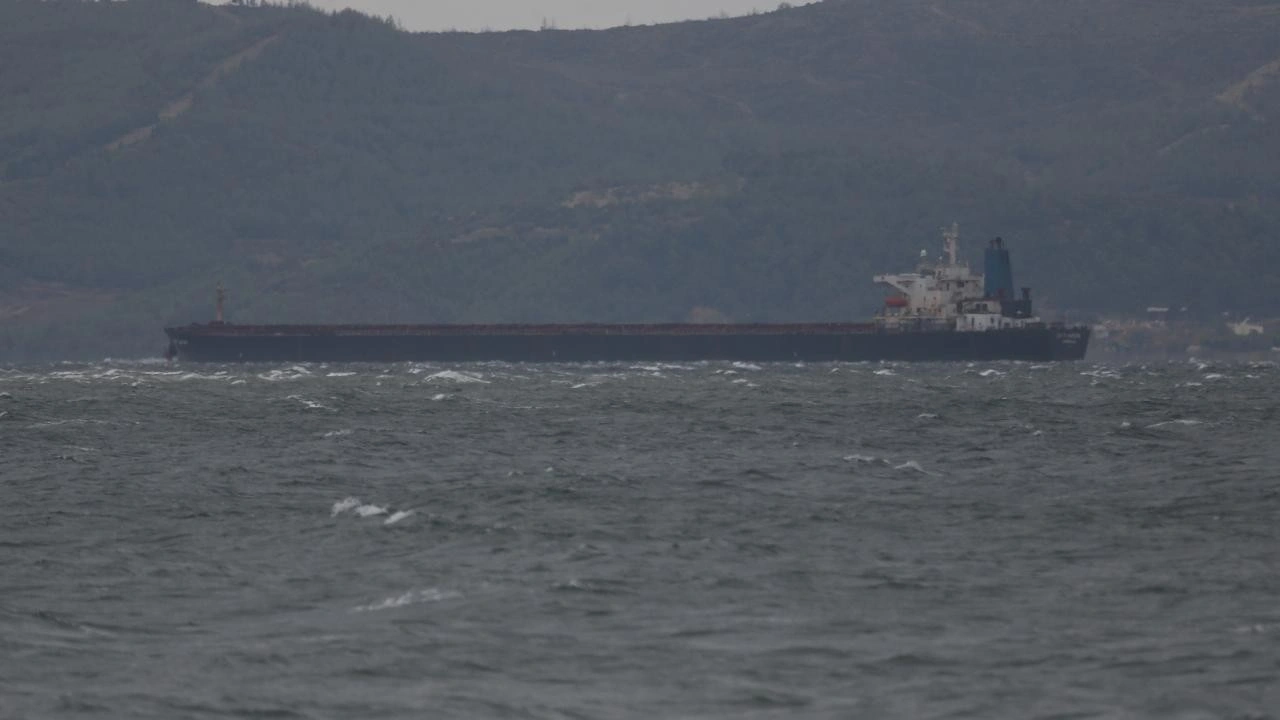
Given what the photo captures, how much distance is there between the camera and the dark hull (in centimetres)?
13450

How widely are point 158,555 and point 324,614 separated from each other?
6.17 m

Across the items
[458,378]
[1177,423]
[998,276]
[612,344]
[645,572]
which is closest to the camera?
[645,572]

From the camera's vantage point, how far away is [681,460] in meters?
45.7

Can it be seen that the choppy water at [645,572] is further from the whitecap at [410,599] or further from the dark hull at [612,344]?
the dark hull at [612,344]

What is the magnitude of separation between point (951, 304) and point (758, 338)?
12783 mm

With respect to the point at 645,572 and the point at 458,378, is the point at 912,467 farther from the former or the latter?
the point at 458,378

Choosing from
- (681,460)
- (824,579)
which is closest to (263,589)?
(824,579)

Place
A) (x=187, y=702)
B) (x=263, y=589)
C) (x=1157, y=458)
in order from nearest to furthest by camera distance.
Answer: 1. (x=187, y=702)
2. (x=263, y=589)
3. (x=1157, y=458)

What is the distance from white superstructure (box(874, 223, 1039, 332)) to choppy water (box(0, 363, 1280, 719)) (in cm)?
8203

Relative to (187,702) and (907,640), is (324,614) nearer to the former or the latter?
(187,702)

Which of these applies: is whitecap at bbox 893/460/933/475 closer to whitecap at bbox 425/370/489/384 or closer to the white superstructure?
whitecap at bbox 425/370/489/384

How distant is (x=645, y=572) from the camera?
28.9 m

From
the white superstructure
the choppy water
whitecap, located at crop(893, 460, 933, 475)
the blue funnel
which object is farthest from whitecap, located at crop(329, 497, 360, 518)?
the blue funnel

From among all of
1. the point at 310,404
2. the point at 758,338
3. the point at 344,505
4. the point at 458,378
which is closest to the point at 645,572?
the point at 344,505
